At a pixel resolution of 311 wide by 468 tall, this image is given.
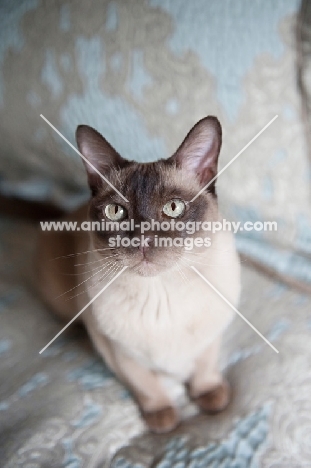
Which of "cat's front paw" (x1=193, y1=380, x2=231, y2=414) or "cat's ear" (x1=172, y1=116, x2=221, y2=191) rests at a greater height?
"cat's ear" (x1=172, y1=116, x2=221, y2=191)

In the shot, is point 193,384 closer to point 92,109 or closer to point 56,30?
point 92,109

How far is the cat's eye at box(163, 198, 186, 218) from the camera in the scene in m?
0.75

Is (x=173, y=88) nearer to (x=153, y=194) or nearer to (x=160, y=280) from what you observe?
(x=153, y=194)

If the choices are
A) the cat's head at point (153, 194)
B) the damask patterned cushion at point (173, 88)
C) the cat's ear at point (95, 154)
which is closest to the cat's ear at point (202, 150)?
the cat's head at point (153, 194)

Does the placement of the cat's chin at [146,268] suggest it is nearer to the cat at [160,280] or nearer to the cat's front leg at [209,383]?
→ the cat at [160,280]

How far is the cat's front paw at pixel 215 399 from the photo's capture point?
2.93 ft

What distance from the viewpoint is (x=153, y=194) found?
0.75 m

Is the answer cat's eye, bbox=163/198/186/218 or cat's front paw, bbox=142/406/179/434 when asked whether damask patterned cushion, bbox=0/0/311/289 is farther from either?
cat's front paw, bbox=142/406/179/434

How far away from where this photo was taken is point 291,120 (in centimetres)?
100

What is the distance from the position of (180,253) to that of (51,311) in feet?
1.75

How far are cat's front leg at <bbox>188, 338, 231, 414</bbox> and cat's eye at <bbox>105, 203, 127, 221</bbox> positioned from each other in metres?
0.36

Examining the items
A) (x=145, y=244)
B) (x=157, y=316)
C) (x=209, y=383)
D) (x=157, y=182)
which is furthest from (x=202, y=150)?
(x=209, y=383)

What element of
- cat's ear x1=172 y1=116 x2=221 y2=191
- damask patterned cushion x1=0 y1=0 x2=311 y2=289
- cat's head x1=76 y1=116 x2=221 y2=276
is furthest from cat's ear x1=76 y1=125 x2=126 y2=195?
damask patterned cushion x1=0 y1=0 x2=311 y2=289

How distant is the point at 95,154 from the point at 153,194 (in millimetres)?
150
